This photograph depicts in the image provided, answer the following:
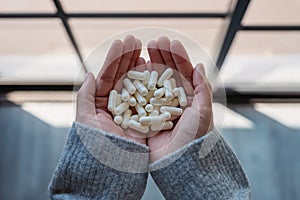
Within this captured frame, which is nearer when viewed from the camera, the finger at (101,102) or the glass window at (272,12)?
the finger at (101,102)

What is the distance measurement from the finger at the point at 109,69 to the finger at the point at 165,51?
0.06m

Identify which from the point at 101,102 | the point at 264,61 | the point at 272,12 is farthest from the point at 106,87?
the point at 264,61

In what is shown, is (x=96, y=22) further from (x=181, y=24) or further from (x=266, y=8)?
(x=266, y=8)

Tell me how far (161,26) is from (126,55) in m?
0.82

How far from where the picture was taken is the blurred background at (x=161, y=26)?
1.36 meters

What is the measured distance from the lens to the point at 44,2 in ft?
4.34

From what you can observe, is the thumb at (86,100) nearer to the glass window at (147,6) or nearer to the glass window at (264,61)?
the glass window at (147,6)

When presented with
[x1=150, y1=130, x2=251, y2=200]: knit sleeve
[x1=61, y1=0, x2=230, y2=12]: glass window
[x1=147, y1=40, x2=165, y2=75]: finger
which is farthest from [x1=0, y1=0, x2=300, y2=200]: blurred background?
[x1=150, y1=130, x2=251, y2=200]: knit sleeve

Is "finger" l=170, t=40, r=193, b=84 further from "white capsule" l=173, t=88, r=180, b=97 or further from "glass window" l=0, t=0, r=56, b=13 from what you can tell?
"glass window" l=0, t=0, r=56, b=13

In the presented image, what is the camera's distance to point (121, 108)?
627mm

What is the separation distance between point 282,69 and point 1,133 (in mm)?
1257

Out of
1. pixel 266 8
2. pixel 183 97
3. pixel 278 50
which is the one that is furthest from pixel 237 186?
pixel 278 50

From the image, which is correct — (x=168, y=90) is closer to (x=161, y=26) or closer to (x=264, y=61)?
(x=161, y=26)

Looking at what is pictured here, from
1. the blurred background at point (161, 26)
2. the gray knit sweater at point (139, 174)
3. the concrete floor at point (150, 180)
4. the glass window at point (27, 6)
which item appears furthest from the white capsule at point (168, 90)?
the concrete floor at point (150, 180)
